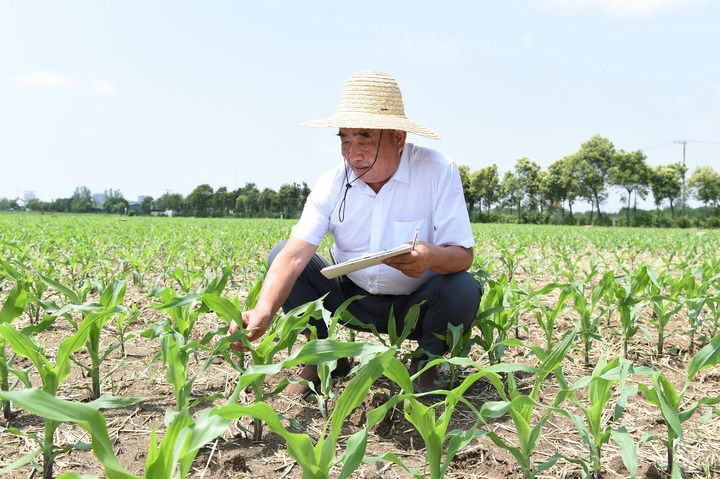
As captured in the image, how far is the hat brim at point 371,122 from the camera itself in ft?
6.65

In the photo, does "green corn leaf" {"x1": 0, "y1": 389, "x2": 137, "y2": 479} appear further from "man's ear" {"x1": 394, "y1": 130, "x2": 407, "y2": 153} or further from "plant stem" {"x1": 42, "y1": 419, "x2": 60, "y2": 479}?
"man's ear" {"x1": 394, "y1": 130, "x2": 407, "y2": 153}

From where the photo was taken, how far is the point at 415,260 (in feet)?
6.33

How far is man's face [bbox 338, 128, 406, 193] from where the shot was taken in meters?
2.15

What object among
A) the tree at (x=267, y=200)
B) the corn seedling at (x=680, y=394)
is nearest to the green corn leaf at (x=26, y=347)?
the corn seedling at (x=680, y=394)

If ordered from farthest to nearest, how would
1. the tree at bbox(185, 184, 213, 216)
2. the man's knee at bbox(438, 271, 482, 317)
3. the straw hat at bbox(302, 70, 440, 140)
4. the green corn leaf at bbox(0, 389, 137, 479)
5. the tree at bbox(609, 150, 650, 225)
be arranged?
the tree at bbox(185, 184, 213, 216) < the tree at bbox(609, 150, 650, 225) < the man's knee at bbox(438, 271, 482, 317) < the straw hat at bbox(302, 70, 440, 140) < the green corn leaf at bbox(0, 389, 137, 479)

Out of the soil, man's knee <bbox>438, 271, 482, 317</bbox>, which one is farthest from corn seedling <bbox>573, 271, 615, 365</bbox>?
man's knee <bbox>438, 271, 482, 317</bbox>

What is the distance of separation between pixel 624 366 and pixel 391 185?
1.29 metres

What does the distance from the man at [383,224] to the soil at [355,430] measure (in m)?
0.30

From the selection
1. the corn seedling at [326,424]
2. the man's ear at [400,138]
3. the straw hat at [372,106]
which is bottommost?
the corn seedling at [326,424]

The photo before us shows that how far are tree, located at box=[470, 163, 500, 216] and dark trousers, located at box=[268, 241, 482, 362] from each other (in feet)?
189

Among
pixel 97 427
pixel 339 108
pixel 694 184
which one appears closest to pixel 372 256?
pixel 339 108

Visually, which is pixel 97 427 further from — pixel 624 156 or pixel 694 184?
pixel 694 184

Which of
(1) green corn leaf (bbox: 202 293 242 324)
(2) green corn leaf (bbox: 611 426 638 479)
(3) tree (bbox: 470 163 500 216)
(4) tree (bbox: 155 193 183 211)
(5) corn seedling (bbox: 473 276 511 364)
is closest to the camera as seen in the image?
(2) green corn leaf (bbox: 611 426 638 479)

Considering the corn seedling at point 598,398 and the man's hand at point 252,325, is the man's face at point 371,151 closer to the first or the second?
the man's hand at point 252,325
